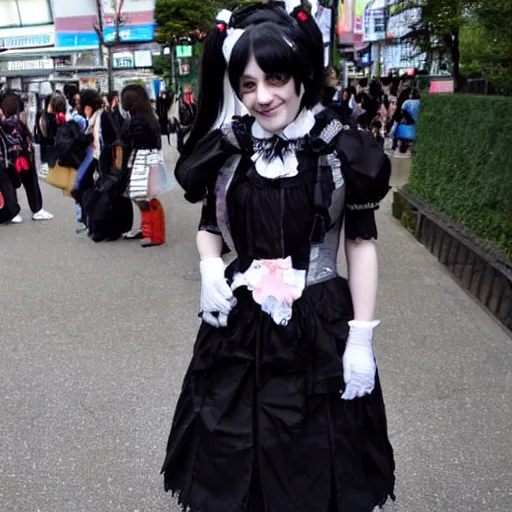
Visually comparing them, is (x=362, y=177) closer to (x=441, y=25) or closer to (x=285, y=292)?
(x=285, y=292)

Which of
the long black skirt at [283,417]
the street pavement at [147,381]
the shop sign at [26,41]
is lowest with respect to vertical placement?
the street pavement at [147,381]

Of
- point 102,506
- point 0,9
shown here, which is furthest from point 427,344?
point 0,9

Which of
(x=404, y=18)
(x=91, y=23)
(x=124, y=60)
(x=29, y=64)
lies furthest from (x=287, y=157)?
(x=91, y=23)

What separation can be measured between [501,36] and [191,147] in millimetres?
3766

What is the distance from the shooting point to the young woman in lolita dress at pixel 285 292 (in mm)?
1699

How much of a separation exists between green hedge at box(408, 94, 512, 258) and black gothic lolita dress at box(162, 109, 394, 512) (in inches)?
128

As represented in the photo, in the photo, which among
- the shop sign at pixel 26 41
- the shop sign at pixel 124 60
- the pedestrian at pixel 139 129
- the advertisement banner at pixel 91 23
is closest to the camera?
the pedestrian at pixel 139 129

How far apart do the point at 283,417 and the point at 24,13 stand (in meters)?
39.1

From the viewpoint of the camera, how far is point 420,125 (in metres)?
7.65

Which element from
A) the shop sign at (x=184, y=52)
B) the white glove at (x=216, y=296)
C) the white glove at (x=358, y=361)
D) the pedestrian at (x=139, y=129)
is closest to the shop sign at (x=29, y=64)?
the shop sign at (x=184, y=52)

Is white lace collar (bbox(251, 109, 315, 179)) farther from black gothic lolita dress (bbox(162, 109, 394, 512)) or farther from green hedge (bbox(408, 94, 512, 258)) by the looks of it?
green hedge (bbox(408, 94, 512, 258))

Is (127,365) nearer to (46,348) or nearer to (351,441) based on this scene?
(46,348)

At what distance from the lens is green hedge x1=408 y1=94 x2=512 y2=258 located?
4762 millimetres

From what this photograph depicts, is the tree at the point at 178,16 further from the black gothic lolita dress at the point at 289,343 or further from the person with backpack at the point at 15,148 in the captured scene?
the black gothic lolita dress at the point at 289,343
